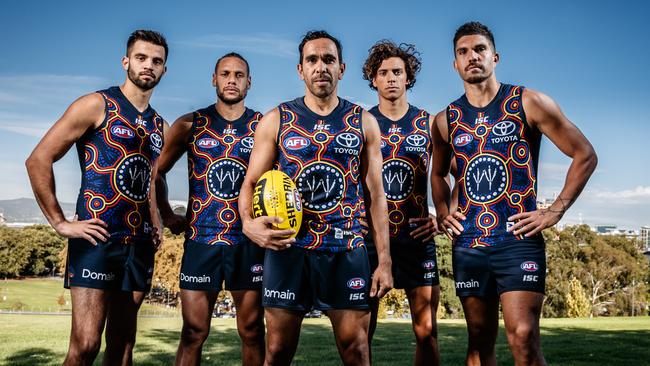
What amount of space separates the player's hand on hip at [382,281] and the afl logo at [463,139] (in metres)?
1.46

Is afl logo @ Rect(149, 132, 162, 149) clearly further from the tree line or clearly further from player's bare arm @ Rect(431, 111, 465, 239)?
the tree line

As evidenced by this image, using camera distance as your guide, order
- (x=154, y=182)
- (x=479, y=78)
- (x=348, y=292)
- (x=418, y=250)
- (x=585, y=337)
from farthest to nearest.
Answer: (x=585, y=337) → (x=418, y=250) → (x=154, y=182) → (x=479, y=78) → (x=348, y=292)

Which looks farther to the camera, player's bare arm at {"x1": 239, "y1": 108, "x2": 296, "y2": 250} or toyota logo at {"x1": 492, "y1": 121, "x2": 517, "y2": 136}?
toyota logo at {"x1": 492, "y1": 121, "x2": 517, "y2": 136}

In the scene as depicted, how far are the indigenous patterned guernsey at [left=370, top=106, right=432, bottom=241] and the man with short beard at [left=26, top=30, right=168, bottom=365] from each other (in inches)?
100

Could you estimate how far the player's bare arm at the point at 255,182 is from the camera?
5027 mm

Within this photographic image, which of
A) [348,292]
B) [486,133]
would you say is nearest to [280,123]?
[348,292]

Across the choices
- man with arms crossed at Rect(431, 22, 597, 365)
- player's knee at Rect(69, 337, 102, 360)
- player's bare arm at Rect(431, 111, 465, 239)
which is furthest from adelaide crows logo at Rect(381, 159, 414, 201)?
player's knee at Rect(69, 337, 102, 360)

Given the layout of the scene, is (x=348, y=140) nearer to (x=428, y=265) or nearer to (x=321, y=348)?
(x=428, y=265)

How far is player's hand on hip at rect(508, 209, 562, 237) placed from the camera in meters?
5.58

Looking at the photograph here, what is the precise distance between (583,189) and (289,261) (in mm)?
2737

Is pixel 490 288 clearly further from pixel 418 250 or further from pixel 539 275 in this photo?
pixel 418 250

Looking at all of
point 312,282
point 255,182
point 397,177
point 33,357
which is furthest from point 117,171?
point 33,357

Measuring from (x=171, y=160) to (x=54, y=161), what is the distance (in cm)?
159

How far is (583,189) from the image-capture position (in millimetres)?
5582
